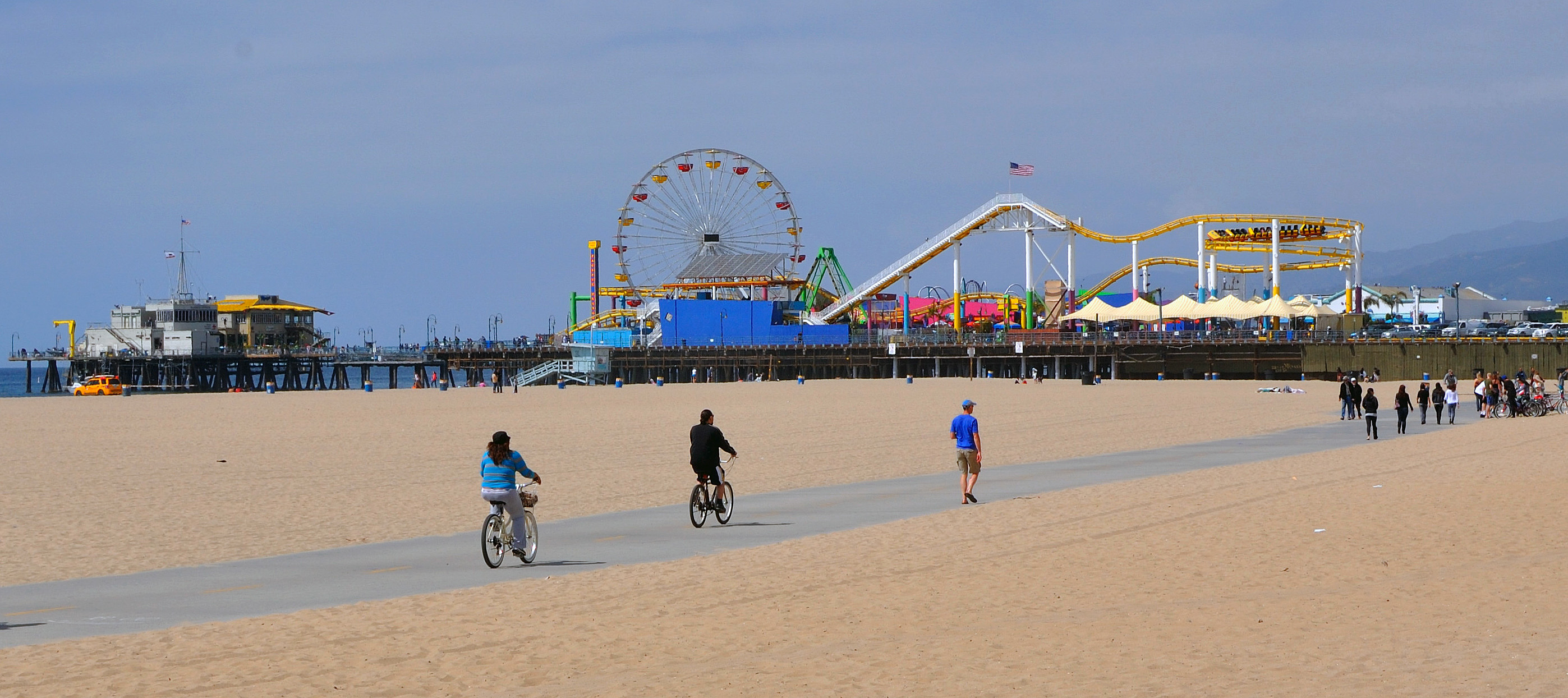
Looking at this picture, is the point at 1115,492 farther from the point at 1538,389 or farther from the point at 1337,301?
the point at 1337,301

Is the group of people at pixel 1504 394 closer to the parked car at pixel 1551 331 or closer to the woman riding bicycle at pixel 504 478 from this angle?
the woman riding bicycle at pixel 504 478

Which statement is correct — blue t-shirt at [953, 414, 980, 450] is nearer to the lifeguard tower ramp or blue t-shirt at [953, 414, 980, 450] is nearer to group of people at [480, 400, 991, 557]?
group of people at [480, 400, 991, 557]

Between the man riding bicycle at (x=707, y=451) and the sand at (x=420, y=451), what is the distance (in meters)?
2.51

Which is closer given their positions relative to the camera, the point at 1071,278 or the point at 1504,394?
the point at 1504,394

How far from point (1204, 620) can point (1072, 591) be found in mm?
1371

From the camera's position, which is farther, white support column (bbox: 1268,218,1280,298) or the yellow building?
the yellow building

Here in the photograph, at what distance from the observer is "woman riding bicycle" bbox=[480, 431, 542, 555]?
11812 millimetres

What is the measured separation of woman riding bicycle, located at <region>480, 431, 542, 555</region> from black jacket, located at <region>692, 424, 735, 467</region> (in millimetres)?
2880

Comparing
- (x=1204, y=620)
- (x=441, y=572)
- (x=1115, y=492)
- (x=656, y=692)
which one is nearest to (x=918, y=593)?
(x=1204, y=620)

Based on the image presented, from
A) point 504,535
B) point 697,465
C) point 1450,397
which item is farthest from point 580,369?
point 504,535

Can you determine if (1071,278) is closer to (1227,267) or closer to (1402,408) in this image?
(1227,267)

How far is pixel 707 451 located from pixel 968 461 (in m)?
3.81

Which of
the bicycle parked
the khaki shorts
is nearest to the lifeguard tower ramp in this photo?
the khaki shorts

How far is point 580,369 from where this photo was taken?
81375mm
